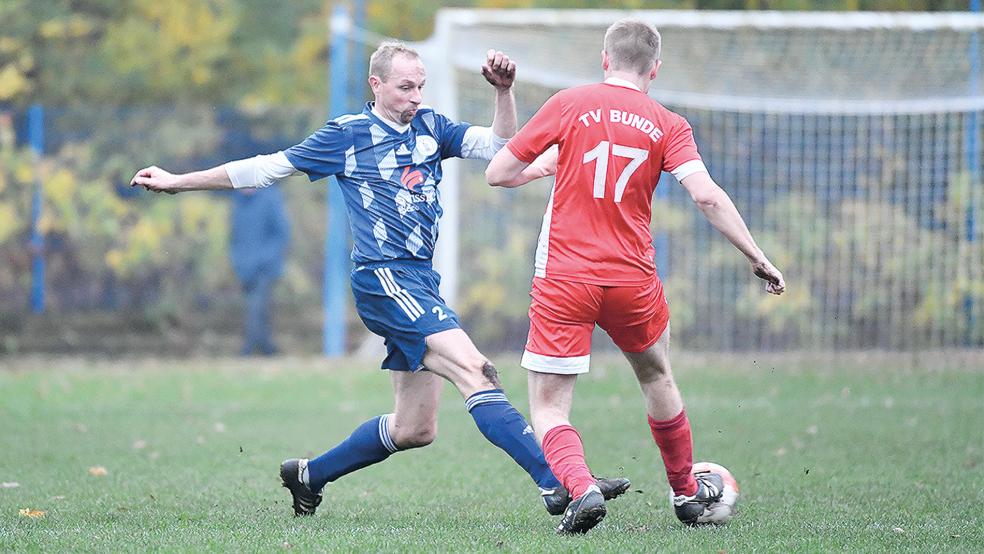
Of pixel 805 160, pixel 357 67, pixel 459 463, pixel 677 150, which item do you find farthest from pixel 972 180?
pixel 677 150

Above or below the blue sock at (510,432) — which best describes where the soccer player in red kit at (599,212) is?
above

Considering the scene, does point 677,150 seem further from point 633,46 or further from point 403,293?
point 403,293

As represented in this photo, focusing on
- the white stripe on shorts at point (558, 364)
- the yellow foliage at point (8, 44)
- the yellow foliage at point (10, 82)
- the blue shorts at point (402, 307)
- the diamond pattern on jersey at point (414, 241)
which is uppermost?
the yellow foliage at point (8, 44)

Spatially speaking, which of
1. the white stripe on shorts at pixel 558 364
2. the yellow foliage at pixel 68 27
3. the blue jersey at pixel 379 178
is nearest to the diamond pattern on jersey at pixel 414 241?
the blue jersey at pixel 379 178

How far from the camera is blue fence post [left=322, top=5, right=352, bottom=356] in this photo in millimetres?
14281

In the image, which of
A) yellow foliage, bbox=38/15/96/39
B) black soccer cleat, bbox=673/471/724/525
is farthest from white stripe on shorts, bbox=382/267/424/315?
yellow foliage, bbox=38/15/96/39

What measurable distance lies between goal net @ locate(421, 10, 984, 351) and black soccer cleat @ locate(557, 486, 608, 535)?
331 inches

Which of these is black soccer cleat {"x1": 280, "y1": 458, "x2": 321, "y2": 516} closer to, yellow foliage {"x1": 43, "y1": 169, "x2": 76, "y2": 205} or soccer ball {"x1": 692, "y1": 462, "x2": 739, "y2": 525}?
soccer ball {"x1": 692, "y1": 462, "x2": 739, "y2": 525}

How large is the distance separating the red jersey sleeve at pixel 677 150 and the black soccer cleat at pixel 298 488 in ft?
6.88

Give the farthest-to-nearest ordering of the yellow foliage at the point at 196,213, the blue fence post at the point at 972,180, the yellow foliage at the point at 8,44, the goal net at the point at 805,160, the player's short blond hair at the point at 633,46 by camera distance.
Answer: the yellow foliage at the point at 8,44 < the yellow foliage at the point at 196,213 < the blue fence post at the point at 972,180 < the goal net at the point at 805,160 < the player's short blond hair at the point at 633,46

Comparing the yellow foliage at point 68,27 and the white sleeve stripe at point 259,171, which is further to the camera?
the yellow foliage at point 68,27

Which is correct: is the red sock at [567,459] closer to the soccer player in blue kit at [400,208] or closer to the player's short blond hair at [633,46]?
the soccer player in blue kit at [400,208]

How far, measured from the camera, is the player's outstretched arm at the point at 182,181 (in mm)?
5535

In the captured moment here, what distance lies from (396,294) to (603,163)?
1.04 meters
